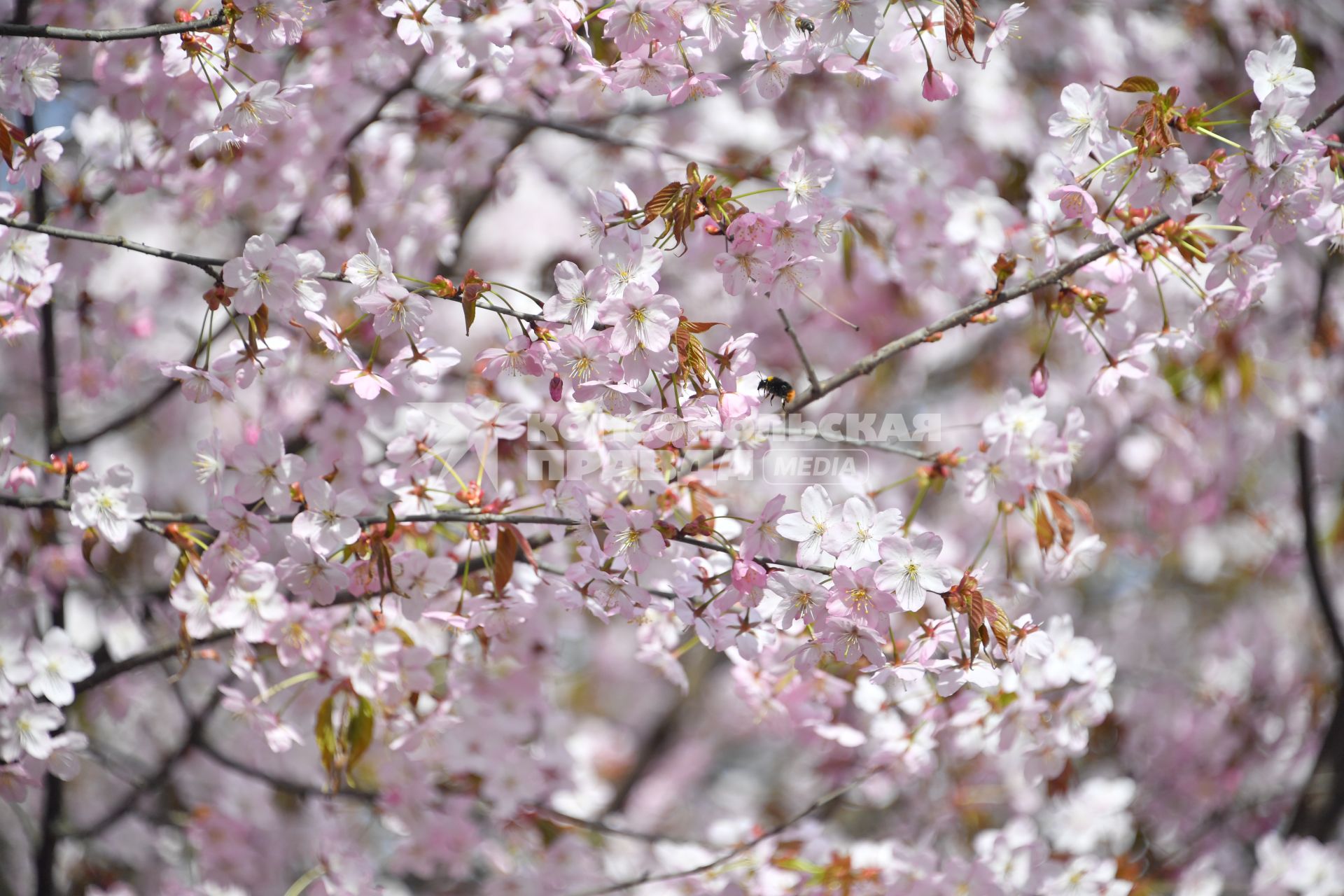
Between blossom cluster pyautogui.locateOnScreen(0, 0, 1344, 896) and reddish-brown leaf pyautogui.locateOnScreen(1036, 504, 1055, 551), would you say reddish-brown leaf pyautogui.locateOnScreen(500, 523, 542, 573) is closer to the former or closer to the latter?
blossom cluster pyautogui.locateOnScreen(0, 0, 1344, 896)

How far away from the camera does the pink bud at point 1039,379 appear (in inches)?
62.6

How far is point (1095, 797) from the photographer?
2.56 m

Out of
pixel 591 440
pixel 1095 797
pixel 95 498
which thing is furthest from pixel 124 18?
pixel 1095 797

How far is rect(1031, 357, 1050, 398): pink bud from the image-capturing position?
1.59 m

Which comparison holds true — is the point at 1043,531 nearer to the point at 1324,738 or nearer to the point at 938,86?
Answer: the point at 938,86

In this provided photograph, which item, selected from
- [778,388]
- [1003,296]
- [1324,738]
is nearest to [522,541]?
[778,388]

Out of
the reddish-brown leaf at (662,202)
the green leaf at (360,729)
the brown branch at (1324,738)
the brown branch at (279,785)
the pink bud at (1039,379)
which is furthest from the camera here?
the brown branch at (1324,738)

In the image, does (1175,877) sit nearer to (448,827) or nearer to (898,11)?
(448,827)

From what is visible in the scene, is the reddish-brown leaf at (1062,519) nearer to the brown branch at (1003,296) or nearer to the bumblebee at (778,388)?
the brown branch at (1003,296)

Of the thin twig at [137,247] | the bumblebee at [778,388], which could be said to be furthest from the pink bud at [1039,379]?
the thin twig at [137,247]

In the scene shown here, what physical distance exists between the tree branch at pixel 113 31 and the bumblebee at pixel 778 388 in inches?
35.8

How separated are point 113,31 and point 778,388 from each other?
3.39ft

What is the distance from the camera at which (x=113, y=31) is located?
4.46 ft

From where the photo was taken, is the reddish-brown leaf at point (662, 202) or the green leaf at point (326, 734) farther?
the green leaf at point (326, 734)
